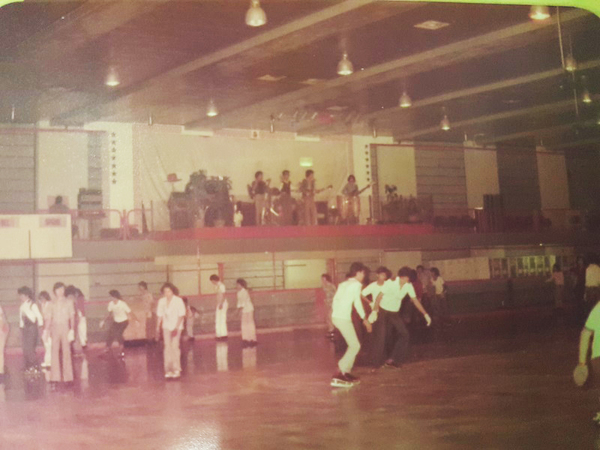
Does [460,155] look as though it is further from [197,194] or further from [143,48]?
[143,48]

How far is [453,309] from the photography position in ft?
49.1

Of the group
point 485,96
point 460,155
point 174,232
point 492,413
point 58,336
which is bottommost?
point 492,413

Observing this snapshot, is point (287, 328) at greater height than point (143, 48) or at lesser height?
lesser

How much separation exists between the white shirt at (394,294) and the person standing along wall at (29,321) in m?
5.10

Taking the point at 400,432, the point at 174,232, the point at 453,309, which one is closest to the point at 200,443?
the point at 400,432

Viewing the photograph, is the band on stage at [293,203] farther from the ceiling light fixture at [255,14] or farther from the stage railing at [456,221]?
the ceiling light fixture at [255,14]

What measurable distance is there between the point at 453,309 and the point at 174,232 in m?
6.45

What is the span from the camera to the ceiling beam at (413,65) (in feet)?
38.1

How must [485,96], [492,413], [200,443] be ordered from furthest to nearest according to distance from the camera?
[485,96] < [492,413] < [200,443]

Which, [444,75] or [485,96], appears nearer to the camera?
[444,75]

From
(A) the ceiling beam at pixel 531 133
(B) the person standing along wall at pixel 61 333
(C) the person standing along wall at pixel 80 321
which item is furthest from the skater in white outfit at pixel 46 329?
(A) the ceiling beam at pixel 531 133

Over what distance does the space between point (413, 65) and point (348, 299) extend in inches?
271

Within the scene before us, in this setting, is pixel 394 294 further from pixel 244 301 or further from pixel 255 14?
pixel 244 301

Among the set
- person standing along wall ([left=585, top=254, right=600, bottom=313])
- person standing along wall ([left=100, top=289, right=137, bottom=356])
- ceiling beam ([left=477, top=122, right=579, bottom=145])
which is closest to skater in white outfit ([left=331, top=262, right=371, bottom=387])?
person standing along wall ([left=100, top=289, right=137, bottom=356])
